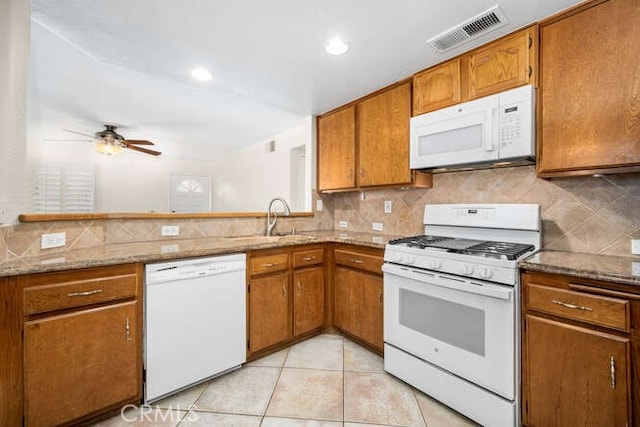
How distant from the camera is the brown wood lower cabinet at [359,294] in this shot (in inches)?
84.8

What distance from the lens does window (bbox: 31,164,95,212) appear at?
4320mm

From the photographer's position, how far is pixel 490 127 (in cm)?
170

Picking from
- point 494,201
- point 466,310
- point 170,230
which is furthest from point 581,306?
point 170,230

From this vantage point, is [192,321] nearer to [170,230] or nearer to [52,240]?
[170,230]

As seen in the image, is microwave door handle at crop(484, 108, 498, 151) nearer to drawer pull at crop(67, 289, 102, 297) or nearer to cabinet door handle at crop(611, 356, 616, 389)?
cabinet door handle at crop(611, 356, 616, 389)

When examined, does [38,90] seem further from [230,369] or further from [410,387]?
[410,387]

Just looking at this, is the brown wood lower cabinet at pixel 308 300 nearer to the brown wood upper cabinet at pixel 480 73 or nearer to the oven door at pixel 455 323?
the oven door at pixel 455 323

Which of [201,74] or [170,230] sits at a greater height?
[201,74]

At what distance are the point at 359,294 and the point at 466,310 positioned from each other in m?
0.92

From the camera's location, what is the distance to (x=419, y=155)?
212 centimetres

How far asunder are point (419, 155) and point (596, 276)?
1265 mm

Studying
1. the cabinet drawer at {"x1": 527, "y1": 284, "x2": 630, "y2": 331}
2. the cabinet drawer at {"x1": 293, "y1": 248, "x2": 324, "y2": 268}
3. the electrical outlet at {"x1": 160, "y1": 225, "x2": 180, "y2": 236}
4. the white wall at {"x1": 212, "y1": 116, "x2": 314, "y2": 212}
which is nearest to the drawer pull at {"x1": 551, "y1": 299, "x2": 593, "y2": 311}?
the cabinet drawer at {"x1": 527, "y1": 284, "x2": 630, "y2": 331}

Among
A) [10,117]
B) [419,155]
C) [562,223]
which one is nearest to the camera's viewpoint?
[10,117]

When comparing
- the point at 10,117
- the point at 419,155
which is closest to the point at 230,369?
the point at 10,117
